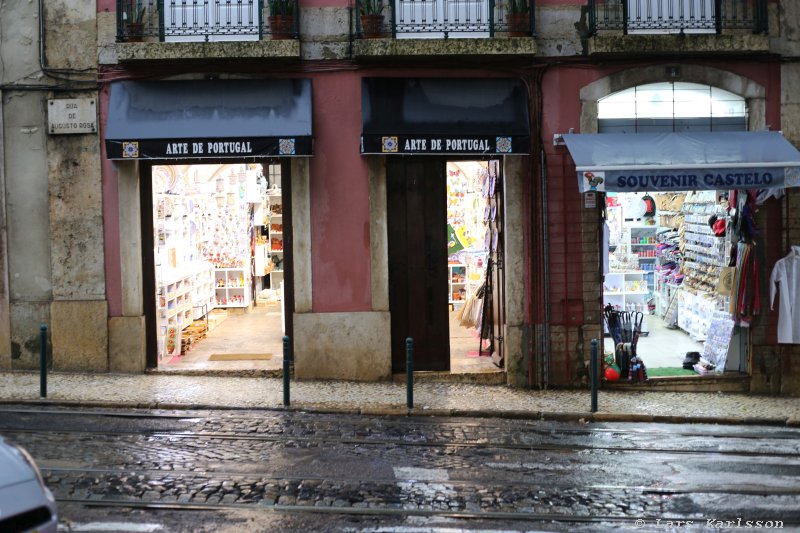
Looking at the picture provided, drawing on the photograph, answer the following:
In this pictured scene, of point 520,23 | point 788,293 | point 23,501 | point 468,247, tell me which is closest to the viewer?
point 23,501

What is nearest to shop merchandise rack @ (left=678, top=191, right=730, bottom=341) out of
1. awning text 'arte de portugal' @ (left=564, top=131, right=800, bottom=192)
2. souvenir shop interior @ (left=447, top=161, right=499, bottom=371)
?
awning text 'arte de portugal' @ (left=564, top=131, right=800, bottom=192)

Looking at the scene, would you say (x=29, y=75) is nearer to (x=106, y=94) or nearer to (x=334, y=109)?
(x=106, y=94)

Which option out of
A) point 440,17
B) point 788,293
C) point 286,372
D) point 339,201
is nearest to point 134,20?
point 339,201

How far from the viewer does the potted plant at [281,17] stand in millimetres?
14969

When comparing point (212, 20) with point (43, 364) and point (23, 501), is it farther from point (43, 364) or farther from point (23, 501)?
point (23, 501)

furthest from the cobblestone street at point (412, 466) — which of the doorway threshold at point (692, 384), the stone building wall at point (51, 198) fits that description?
the stone building wall at point (51, 198)

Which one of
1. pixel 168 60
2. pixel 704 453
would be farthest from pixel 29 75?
pixel 704 453

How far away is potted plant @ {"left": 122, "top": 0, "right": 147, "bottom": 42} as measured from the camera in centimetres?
1503

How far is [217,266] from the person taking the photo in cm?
2109

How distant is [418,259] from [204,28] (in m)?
4.99

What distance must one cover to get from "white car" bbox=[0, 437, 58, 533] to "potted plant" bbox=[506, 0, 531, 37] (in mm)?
10752

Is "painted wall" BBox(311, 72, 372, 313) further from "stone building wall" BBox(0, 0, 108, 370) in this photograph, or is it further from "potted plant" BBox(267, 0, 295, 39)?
"stone building wall" BBox(0, 0, 108, 370)

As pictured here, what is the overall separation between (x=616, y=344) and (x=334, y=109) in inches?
229

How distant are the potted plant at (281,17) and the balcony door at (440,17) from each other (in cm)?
167
